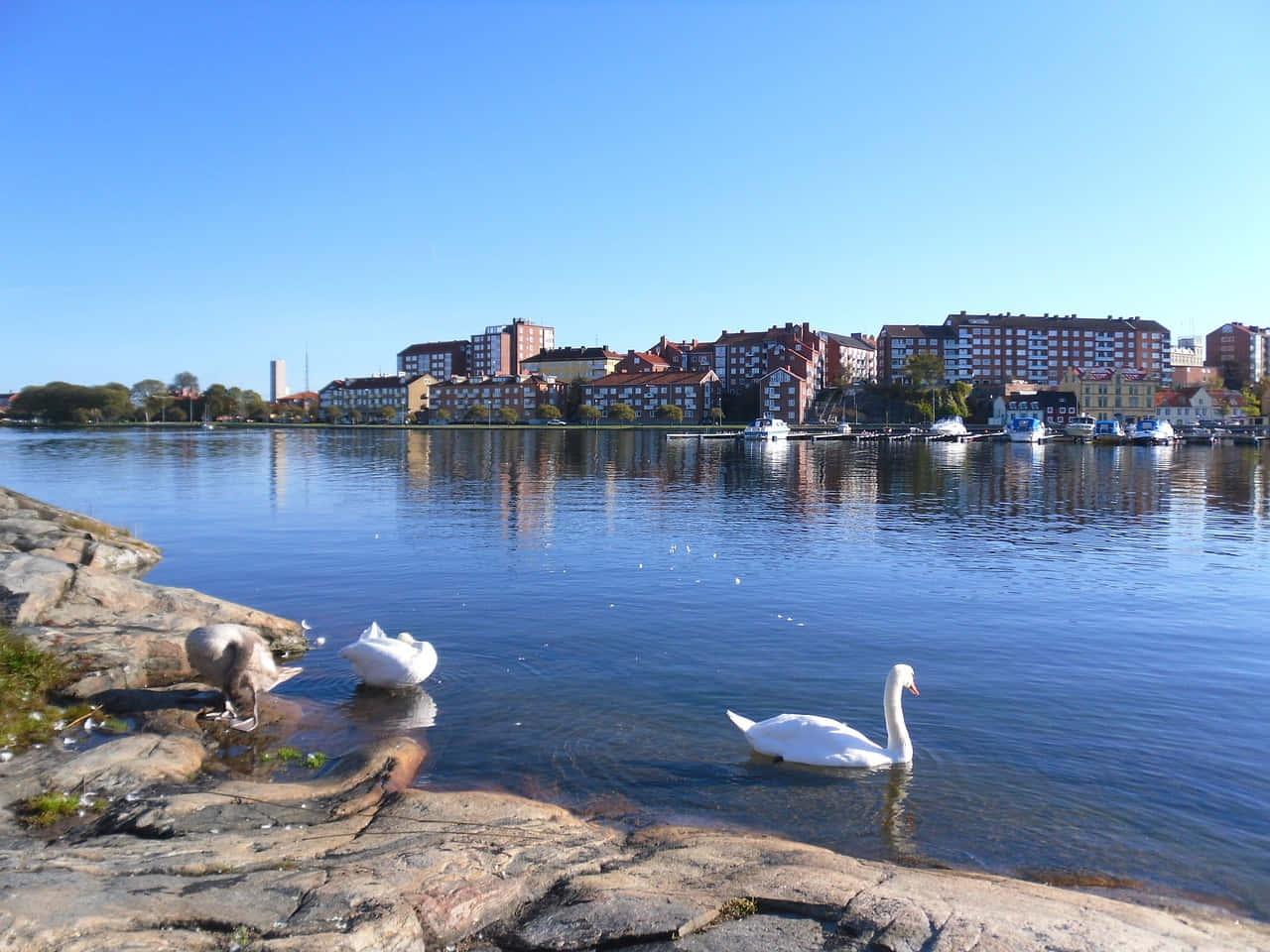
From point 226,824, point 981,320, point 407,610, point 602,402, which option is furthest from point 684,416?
point 226,824

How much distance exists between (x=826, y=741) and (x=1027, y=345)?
616ft

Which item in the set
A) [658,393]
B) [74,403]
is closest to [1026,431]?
[658,393]

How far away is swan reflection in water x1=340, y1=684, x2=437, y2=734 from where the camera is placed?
11711 mm

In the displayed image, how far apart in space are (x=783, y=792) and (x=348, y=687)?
257 inches

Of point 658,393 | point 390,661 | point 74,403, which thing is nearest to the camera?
point 390,661

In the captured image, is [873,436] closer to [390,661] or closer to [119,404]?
[390,661]

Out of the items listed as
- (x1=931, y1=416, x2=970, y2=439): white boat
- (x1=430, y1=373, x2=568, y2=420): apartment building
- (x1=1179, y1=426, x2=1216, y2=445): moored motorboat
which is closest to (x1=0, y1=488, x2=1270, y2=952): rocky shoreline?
(x1=931, y1=416, x2=970, y2=439): white boat

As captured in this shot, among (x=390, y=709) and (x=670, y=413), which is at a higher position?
(x=670, y=413)

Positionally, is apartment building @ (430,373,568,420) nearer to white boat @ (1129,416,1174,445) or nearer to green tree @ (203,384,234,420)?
green tree @ (203,384,234,420)

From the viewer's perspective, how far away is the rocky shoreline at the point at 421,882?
5758 millimetres

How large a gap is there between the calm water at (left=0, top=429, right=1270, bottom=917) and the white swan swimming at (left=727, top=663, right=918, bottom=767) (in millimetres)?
209

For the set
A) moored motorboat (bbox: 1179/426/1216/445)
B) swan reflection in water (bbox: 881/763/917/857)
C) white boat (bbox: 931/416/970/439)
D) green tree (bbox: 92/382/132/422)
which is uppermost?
green tree (bbox: 92/382/132/422)

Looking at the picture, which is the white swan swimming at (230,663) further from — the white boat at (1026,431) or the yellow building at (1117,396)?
the yellow building at (1117,396)

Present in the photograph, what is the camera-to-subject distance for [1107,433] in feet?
395
